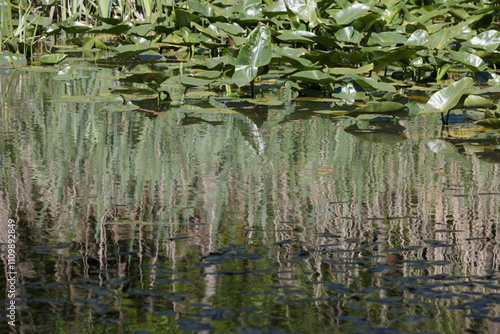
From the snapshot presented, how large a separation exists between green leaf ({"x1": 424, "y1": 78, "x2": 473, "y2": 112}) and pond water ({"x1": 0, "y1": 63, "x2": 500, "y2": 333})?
0.10 metres

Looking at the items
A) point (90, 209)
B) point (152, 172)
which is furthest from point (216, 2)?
point (90, 209)

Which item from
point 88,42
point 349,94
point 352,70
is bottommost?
point 349,94

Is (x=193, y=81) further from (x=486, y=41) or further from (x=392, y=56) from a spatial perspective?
(x=486, y=41)

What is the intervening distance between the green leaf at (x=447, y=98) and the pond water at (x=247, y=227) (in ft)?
0.32

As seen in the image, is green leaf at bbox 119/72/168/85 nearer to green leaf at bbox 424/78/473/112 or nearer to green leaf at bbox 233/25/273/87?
green leaf at bbox 233/25/273/87

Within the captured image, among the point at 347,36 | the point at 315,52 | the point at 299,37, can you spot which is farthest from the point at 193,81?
the point at 347,36

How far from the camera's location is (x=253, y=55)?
127 inches

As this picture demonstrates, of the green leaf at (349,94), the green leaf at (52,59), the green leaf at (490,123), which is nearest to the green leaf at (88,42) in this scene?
the green leaf at (52,59)

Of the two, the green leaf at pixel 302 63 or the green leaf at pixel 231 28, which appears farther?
the green leaf at pixel 231 28

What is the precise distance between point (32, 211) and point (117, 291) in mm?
510

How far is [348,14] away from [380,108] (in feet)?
5.32

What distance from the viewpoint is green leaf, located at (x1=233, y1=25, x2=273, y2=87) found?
126 inches

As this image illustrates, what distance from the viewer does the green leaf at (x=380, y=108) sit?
2.72 meters

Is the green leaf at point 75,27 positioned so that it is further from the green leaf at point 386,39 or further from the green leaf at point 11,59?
the green leaf at point 386,39
